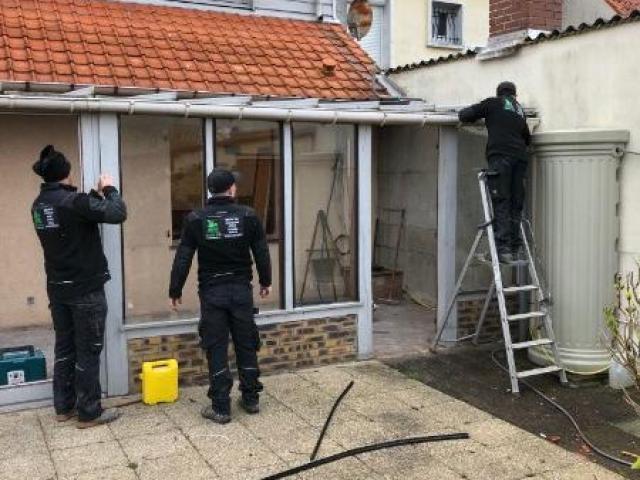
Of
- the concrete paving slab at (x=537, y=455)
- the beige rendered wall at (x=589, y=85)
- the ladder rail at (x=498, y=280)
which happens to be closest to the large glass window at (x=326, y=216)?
the ladder rail at (x=498, y=280)

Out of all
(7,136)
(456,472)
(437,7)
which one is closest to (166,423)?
(456,472)

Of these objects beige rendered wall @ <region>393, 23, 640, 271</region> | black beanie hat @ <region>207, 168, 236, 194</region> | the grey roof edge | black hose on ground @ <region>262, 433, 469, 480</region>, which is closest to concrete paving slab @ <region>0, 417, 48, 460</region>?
black hose on ground @ <region>262, 433, 469, 480</region>

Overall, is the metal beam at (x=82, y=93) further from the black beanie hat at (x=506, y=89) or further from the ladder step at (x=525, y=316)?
the ladder step at (x=525, y=316)

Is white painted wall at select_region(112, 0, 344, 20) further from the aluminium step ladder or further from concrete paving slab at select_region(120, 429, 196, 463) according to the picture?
concrete paving slab at select_region(120, 429, 196, 463)

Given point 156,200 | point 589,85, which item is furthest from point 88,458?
point 589,85

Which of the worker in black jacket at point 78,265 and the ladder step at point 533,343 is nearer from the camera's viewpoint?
the worker in black jacket at point 78,265

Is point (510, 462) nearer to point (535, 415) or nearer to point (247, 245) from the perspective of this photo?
point (535, 415)

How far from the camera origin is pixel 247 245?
5320mm

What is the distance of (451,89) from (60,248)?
489 cm

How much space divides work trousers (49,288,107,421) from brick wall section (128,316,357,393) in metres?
0.66

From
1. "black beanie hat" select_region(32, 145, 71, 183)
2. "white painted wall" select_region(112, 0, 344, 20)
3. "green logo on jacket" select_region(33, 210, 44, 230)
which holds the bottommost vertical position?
"green logo on jacket" select_region(33, 210, 44, 230)

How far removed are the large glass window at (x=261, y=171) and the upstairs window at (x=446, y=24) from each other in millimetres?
8705

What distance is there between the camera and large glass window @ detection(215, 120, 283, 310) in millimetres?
6410

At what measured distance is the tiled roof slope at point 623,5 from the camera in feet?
35.7
